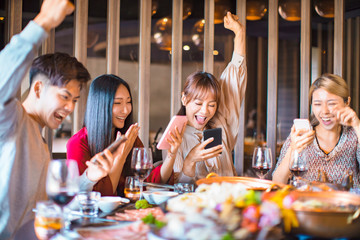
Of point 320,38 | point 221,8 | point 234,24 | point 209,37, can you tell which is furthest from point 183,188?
point 320,38

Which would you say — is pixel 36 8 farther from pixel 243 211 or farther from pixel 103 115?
pixel 243 211

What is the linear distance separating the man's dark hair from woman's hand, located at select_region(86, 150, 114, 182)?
334mm

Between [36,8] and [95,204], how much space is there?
6.49 ft

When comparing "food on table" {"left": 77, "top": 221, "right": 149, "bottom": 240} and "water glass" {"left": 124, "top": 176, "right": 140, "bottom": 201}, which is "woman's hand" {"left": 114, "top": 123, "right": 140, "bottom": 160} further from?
"food on table" {"left": 77, "top": 221, "right": 149, "bottom": 240}

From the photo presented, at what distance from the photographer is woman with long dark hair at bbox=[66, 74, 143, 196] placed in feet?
6.46

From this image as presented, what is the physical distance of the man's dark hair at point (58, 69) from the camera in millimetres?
1502

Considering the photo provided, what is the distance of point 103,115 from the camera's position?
2025 millimetres

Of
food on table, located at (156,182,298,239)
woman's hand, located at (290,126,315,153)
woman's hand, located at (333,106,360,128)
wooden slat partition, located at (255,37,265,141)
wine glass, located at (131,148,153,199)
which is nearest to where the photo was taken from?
food on table, located at (156,182,298,239)

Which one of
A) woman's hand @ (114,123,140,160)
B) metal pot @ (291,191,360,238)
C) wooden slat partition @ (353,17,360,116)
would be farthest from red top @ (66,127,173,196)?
wooden slat partition @ (353,17,360,116)

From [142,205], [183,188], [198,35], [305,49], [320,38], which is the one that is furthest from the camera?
[320,38]

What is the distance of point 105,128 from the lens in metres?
2.03

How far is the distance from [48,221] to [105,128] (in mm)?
1052

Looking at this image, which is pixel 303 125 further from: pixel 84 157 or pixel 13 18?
pixel 13 18

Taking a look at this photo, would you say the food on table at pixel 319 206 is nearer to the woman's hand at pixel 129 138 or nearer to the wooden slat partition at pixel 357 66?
the woman's hand at pixel 129 138
